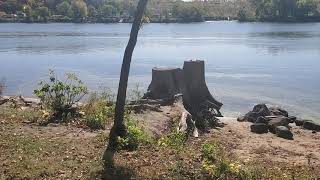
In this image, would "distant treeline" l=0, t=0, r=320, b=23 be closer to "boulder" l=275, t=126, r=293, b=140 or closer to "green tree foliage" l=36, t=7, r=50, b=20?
"green tree foliage" l=36, t=7, r=50, b=20

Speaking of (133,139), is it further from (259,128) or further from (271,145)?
(259,128)

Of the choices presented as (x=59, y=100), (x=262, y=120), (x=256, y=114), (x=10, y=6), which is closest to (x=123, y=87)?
(x=59, y=100)

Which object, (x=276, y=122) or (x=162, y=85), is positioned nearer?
(x=162, y=85)

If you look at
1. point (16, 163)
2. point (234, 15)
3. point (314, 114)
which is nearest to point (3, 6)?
point (234, 15)

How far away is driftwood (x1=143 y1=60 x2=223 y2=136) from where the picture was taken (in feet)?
57.3

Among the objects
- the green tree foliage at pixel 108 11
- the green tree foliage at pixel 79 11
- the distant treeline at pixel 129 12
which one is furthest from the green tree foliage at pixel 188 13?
the green tree foliage at pixel 79 11

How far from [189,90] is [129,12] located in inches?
6247

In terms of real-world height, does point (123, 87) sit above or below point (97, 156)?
above

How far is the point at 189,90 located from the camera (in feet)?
→ 61.3

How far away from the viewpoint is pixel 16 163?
30.2ft

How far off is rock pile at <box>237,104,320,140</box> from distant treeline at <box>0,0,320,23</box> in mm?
126003

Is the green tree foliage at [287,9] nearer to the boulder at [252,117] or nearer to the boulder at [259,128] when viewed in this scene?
the boulder at [252,117]

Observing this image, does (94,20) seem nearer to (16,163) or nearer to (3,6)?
(3,6)

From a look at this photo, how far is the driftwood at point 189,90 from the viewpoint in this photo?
1745 cm
